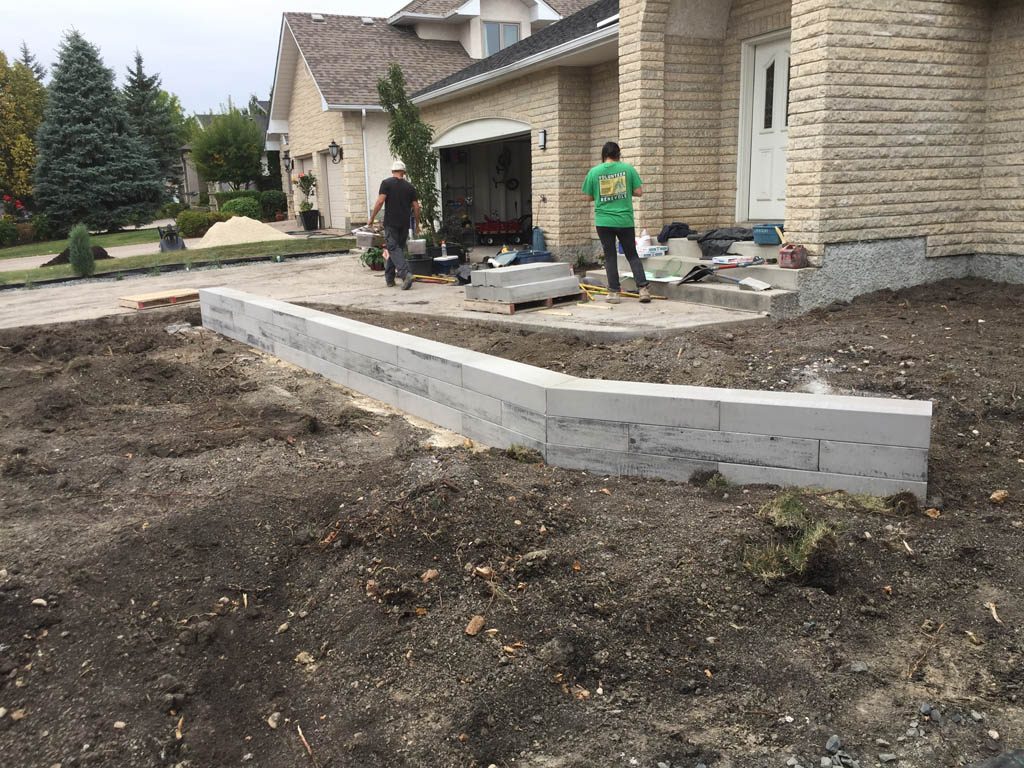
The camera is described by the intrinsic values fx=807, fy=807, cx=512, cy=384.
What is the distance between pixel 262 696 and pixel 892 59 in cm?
870

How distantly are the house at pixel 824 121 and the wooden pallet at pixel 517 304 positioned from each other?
251 cm

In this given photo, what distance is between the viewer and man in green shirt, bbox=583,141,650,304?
8.83m

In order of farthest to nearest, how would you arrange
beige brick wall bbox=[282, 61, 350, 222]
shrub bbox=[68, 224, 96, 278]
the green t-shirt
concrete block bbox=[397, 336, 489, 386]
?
1. beige brick wall bbox=[282, 61, 350, 222]
2. shrub bbox=[68, 224, 96, 278]
3. the green t-shirt
4. concrete block bbox=[397, 336, 489, 386]

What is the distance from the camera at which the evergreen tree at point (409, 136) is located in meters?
14.4

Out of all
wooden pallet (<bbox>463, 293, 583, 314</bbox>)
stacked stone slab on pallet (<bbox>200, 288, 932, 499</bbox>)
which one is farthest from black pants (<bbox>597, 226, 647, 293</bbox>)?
stacked stone slab on pallet (<bbox>200, 288, 932, 499</bbox>)

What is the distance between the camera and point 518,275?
900cm

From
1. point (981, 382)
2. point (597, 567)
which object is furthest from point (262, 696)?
point (981, 382)

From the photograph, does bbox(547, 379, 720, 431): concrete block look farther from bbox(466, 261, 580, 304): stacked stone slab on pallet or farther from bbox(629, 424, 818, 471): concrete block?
bbox(466, 261, 580, 304): stacked stone slab on pallet

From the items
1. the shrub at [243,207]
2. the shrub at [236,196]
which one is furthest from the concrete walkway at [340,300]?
the shrub at [236,196]

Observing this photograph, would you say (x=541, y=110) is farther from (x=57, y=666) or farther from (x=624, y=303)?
(x=57, y=666)

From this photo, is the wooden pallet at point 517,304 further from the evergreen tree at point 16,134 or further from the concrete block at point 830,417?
the evergreen tree at point 16,134

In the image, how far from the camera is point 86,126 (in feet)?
105

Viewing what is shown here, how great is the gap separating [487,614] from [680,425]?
1.69 metres

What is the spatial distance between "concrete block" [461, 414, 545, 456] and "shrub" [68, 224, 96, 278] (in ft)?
43.1
